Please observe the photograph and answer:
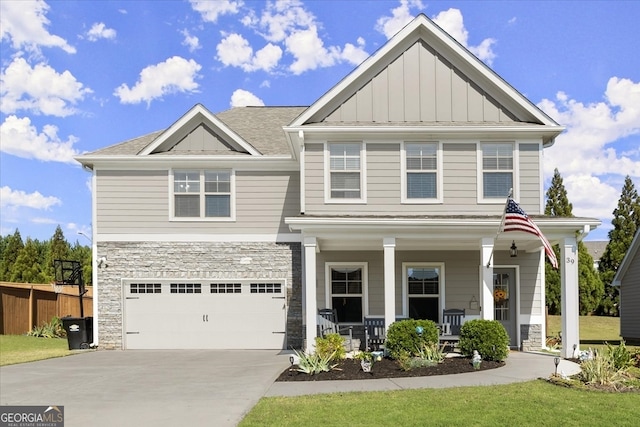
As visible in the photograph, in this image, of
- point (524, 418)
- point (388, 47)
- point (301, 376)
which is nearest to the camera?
point (524, 418)

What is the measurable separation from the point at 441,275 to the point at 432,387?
22.7 ft

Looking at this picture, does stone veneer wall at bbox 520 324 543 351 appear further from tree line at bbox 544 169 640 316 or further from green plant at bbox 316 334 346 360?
tree line at bbox 544 169 640 316

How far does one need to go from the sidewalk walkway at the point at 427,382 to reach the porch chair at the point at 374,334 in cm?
339

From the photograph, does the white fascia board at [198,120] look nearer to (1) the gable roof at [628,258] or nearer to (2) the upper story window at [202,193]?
(2) the upper story window at [202,193]

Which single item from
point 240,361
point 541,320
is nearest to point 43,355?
point 240,361

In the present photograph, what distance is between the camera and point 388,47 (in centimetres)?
1585

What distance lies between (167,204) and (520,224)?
9394 millimetres

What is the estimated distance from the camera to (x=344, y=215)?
608 inches

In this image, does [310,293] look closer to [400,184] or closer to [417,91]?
[400,184]

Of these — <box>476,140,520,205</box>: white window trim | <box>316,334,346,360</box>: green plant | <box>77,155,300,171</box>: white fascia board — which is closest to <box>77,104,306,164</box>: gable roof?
<box>77,155,300,171</box>: white fascia board

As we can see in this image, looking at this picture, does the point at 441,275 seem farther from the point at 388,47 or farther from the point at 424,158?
the point at 388,47

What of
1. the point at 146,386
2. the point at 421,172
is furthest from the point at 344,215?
the point at 146,386

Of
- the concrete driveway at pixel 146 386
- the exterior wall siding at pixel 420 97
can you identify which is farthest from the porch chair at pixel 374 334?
the exterior wall siding at pixel 420 97

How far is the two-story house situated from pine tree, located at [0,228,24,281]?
26.0 meters
